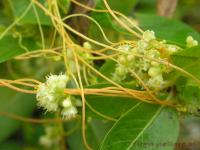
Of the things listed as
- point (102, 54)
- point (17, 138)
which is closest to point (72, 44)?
point (102, 54)

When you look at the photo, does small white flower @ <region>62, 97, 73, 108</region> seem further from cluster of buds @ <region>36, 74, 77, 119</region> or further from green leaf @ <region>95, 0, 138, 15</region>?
green leaf @ <region>95, 0, 138, 15</region>

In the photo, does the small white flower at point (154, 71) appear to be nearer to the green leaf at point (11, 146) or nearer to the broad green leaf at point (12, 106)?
the broad green leaf at point (12, 106)

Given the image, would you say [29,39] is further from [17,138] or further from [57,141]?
[17,138]

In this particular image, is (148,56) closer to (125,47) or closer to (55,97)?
(125,47)

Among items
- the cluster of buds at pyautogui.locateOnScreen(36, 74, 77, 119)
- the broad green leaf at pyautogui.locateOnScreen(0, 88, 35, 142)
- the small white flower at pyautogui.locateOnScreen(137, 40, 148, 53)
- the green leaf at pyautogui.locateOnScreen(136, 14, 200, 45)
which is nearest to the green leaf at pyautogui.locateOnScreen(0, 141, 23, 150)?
the broad green leaf at pyautogui.locateOnScreen(0, 88, 35, 142)

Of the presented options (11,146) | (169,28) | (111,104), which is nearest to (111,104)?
(111,104)

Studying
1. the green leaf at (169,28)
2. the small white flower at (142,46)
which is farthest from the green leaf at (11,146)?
the small white flower at (142,46)
